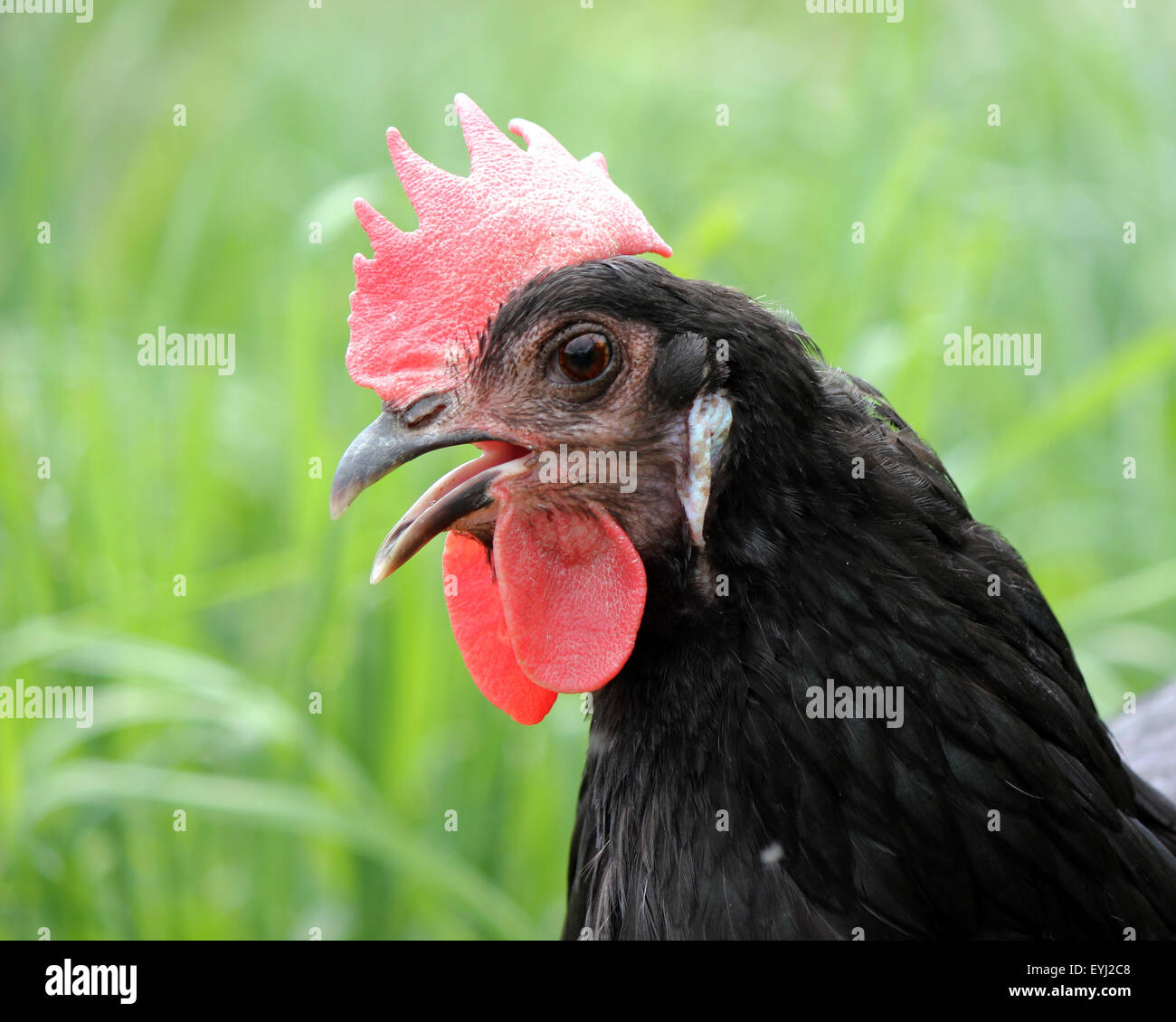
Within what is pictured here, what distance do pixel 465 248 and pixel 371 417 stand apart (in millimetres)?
1670

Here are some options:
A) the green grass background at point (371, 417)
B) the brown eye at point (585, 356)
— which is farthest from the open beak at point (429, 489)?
the green grass background at point (371, 417)

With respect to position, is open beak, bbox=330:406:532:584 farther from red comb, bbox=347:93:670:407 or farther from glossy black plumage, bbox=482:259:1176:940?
glossy black plumage, bbox=482:259:1176:940

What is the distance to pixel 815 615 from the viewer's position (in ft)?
5.17

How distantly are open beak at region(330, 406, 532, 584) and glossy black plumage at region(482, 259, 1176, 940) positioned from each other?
6.3 inches

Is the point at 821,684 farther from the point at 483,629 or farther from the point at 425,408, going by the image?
the point at 425,408

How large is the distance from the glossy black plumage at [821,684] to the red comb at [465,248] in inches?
3.5

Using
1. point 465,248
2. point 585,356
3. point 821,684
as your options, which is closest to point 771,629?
point 821,684

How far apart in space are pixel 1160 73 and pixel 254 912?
404cm

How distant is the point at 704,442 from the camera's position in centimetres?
158

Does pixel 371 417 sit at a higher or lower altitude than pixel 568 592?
higher

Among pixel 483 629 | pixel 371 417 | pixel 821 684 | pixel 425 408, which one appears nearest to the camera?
pixel 821 684

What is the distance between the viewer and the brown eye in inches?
63.1
